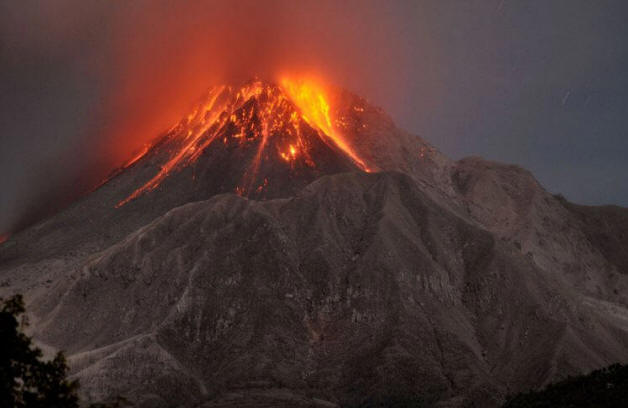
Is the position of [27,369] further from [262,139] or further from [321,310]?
[262,139]

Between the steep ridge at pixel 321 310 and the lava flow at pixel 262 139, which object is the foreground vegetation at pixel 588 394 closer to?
the steep ridge at pixel 321 310

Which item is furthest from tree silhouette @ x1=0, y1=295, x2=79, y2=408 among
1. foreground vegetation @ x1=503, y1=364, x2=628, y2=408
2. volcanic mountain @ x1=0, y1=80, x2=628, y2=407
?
volcanic mountain @ x1=0, y1=80, x2=628, y2=407

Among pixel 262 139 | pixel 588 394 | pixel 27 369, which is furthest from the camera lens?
pixel 262 139

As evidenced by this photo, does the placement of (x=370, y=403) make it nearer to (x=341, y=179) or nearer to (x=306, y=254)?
(x=306, y=254)

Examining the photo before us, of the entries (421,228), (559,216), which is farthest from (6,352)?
(559,216)

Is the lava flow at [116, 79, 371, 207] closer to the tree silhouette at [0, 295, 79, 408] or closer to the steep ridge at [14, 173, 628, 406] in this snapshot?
the steep ridge at [14, 173, 628, 406]

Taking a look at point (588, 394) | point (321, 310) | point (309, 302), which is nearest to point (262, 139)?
point (309, 302)
